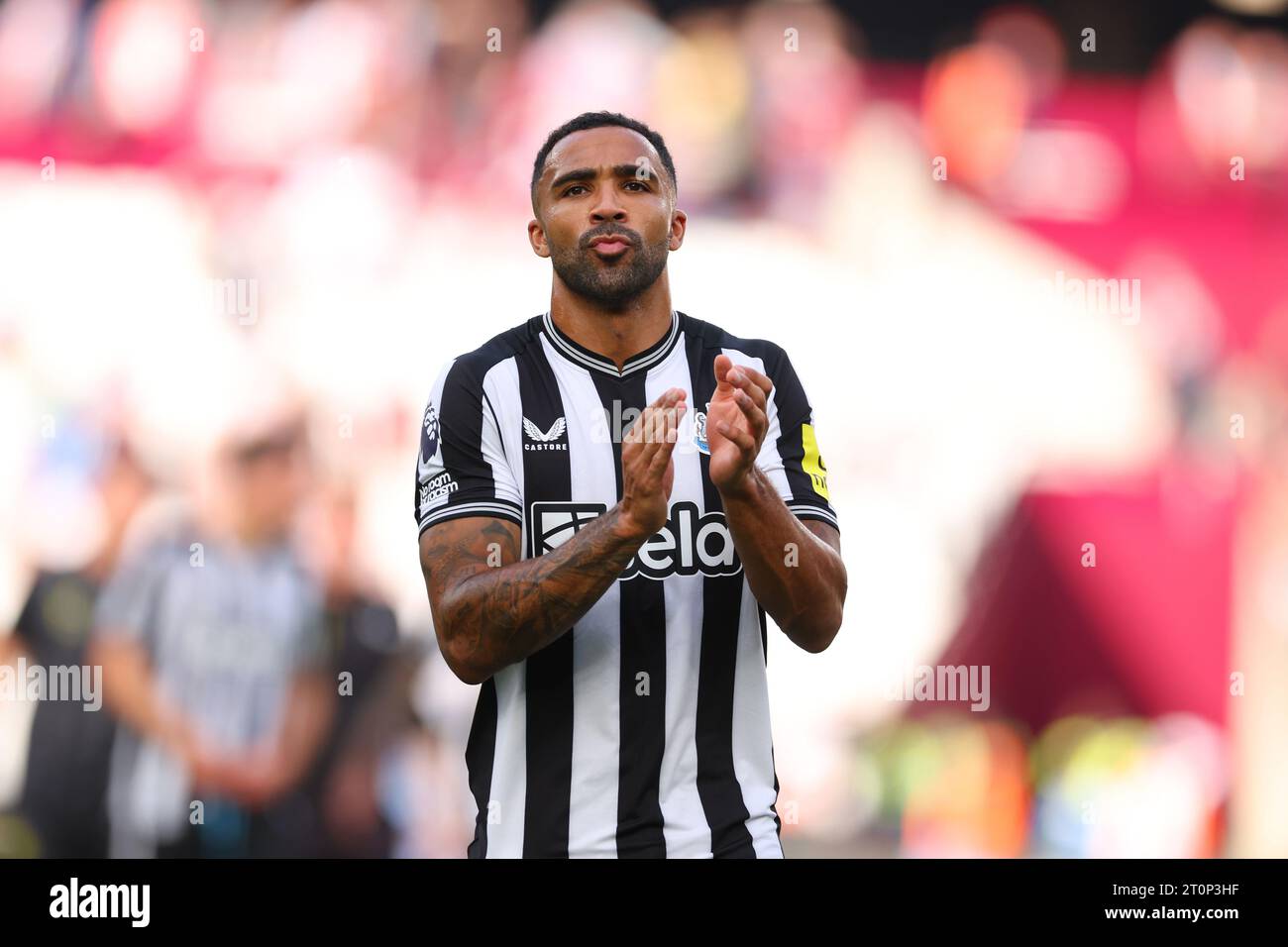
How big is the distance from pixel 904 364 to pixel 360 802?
2.32 metres

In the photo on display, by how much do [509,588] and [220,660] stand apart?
2.57 m

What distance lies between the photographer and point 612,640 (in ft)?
7.08

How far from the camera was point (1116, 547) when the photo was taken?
4.34m

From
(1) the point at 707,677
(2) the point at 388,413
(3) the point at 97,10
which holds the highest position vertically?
(3) the point at 97,10

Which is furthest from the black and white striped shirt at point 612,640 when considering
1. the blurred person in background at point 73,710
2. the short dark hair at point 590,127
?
the blurred person in background at point 73,710

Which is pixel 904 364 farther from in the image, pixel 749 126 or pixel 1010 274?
pixel 749 126

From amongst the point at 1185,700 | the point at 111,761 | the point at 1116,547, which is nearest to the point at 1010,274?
the point at 1116,547

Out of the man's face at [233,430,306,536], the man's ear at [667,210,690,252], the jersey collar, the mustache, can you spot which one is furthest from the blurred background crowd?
the mustache

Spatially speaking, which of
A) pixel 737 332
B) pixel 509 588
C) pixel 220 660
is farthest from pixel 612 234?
pixel 220 660

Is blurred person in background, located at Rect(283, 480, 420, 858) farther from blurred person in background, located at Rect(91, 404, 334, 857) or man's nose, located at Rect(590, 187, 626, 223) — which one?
man's nose, located at Rect(590, 187, 626, 223)

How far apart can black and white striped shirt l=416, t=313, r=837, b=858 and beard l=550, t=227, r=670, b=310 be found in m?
0.13

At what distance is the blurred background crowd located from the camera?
421 cm

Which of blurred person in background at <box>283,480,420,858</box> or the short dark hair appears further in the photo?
blurred person in background at <box>283,480,420,858</box>

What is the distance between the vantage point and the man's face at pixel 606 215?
2.24 metres
